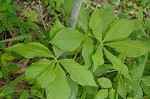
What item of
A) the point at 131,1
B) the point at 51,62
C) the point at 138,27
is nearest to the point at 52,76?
the point at 51,62

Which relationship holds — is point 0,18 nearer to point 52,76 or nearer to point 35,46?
point 35,46

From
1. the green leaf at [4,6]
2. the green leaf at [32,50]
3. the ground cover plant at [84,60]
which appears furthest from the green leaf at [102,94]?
the green leaf at [4,6]

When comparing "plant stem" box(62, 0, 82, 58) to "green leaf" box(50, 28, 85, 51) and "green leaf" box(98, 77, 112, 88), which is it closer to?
"green leaf" box(50, 28, 85, 51)

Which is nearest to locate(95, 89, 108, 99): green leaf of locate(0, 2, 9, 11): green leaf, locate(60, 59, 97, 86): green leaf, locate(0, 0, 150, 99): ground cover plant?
locate(0, 0, 150, 99): ground cover plant

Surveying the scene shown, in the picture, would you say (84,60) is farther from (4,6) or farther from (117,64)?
(4,6)

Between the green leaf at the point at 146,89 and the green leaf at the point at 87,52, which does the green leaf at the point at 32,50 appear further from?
the green leaf at the point at 146,89

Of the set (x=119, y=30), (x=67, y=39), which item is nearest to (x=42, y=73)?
(x=67, y=39)
